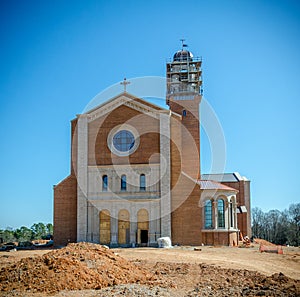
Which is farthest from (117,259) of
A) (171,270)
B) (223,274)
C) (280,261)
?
(280,261)

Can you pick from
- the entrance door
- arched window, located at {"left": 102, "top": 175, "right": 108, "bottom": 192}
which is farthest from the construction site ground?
arched window, located at {"left": 102, "top": 175, "right": 108, "bottom": 192}

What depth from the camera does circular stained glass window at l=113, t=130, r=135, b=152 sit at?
43.0 meters

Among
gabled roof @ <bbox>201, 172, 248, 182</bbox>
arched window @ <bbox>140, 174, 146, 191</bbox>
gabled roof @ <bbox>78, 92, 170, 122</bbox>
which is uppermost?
gabled roof @ <bbox>78, 92, 170, 122</bbox>

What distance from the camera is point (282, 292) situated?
52.9 feet

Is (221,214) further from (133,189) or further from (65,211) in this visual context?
(65,211)

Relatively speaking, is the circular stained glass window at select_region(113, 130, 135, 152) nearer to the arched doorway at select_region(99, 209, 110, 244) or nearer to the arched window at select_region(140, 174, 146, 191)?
the arched window at select_region(140, 174, 146, 191)

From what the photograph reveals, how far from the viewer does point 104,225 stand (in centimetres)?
4216

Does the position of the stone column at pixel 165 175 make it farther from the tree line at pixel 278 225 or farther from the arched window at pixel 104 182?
the tree line at pixel 278 225

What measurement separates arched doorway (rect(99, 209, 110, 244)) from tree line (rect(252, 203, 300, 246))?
40.7 meters

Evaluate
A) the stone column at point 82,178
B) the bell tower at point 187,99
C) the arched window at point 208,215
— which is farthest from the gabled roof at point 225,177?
the stone column at point 82,178

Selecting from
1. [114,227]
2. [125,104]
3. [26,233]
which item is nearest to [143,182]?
[114,227]

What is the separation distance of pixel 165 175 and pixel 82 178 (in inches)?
311

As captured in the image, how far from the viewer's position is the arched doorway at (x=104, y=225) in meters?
41.9

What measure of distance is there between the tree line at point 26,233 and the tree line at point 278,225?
3952 cm
